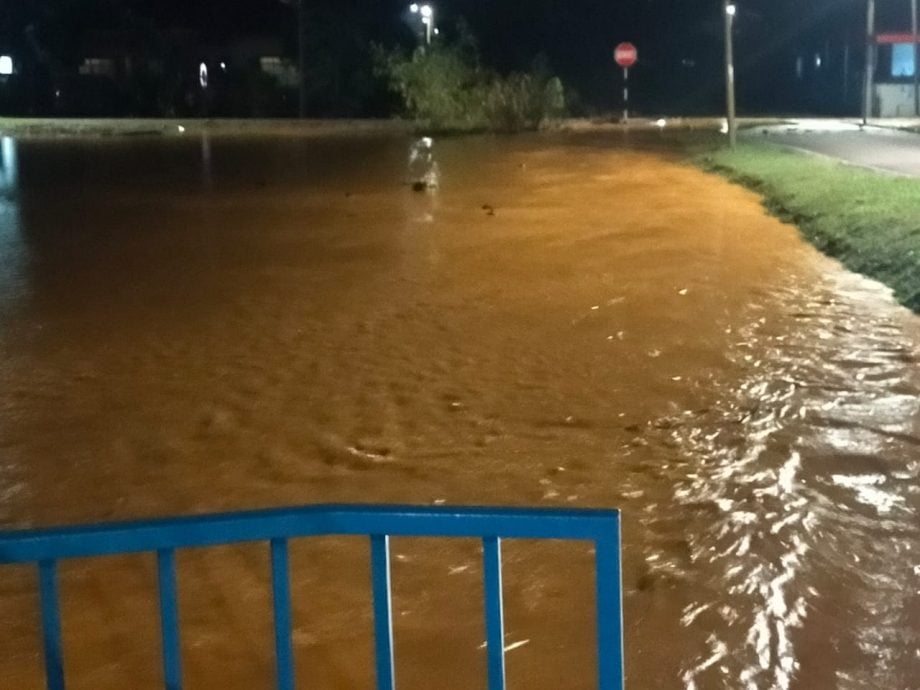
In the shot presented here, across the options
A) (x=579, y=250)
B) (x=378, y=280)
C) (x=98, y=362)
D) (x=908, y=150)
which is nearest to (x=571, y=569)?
(x=98, y=362)

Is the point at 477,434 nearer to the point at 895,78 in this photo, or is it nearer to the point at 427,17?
the point at 895,78

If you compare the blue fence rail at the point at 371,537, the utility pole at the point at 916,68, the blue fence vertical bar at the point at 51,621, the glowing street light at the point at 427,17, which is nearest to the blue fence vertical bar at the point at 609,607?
the blue fence rail at the point at 371,537

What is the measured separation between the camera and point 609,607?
3.03 meters

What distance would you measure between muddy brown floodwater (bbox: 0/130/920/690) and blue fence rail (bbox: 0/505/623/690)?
1.94 m

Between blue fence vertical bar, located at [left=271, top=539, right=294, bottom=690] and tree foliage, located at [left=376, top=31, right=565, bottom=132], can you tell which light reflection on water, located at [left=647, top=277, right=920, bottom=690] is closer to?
blue fence vertical bar, located at [left=271, top=539, right=294, bottom=690]

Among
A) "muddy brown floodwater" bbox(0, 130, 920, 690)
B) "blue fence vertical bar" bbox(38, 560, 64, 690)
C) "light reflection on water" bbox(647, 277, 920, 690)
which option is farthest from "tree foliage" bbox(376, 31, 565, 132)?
"blue fence vertical bar" bbox(38, 560, 64, 690)

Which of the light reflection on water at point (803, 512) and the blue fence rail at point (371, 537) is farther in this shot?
the light reflection on water at point (803, 512)

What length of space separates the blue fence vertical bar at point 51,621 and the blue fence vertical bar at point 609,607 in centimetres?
132

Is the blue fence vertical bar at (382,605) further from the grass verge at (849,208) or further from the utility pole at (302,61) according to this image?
the utility pole at (302,61)

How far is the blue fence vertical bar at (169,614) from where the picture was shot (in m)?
3.11

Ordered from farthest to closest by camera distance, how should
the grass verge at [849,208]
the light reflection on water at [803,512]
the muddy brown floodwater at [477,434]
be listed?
the grass verge at [849,208] → the muddy brown floodwater at [477,434] → the light reflection on water at [803,512]

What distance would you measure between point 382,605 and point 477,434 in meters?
4.85

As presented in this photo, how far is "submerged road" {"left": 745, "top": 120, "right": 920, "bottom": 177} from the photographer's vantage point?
2253cm

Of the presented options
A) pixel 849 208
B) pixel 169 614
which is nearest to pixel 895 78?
pixel 849 208
